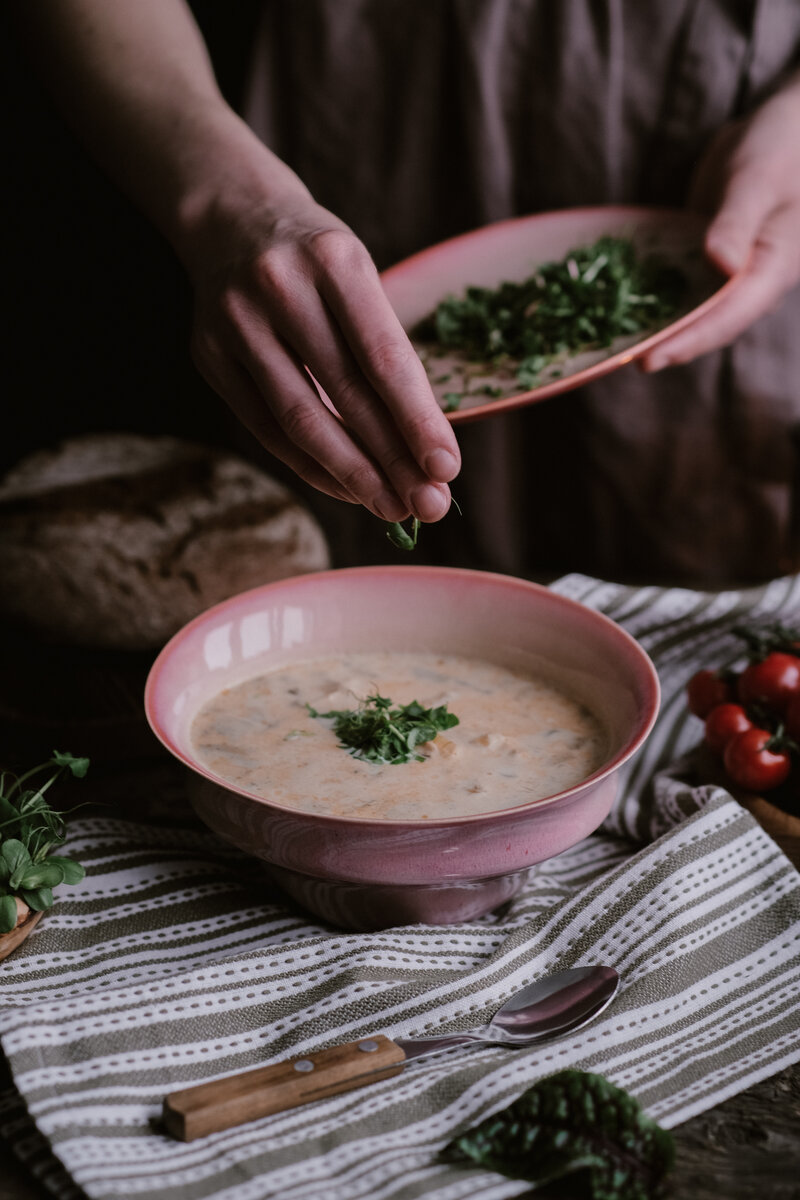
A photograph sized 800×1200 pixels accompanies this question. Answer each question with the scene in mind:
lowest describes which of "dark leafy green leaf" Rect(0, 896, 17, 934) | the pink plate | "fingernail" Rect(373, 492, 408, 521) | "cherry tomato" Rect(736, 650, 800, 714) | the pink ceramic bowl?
"cherry tomato" Rect(736, 650, 800, 714)

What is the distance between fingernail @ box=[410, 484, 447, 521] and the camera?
1.48 meters

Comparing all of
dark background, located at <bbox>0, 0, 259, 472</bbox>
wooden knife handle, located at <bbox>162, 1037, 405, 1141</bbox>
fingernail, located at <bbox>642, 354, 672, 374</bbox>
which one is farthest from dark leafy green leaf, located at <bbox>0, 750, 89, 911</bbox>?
dark background, located at <bbox>0, 0, 259, 472</bbox>

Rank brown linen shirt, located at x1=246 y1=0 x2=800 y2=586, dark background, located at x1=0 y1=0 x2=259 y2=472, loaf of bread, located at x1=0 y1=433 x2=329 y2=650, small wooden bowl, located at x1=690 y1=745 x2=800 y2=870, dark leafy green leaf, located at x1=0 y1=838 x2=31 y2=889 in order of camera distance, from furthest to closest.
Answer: dark background, located at x1=0 y1=0 x2=259 y2=472 < brown linen shirt, located at x1=246 y1=0 x2=800 y2=586 < loaf of bread, located at x1=0 y1=433 x2=329 y2=650 < small wooden bowl, located at x1=690 y1=745 x2=800 y2=870 < dark leafy green leaf, located at x1=0 y1=838 x2=31 y2=889

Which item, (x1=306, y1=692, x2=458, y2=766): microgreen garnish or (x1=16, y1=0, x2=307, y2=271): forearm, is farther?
(x1=16, y1=0, x2=307, y2=271): forearm

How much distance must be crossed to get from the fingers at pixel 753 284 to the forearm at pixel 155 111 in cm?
93

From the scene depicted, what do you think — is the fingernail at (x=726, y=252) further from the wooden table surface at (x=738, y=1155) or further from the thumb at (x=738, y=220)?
the wooden table surface at (x=738, y=1155)

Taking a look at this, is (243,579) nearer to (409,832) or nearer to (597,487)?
(597,487)

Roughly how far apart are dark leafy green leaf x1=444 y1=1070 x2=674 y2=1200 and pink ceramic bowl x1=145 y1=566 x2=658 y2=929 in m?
0.30

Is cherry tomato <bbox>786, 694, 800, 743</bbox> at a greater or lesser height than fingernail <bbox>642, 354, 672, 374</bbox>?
lesser

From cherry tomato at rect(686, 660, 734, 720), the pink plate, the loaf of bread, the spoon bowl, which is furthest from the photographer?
the loaf of bread

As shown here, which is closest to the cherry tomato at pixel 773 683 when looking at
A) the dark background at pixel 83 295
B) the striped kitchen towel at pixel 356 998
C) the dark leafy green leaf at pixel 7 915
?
the striped kitchen towel at pixel 356 998

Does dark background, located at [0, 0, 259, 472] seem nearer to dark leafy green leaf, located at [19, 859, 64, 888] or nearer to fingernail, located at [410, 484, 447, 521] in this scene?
fingernail, located at [410, 484, 447, 521]

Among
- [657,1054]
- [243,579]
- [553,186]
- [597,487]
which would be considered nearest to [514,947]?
[657,1054]

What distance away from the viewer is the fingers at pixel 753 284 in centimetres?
235
